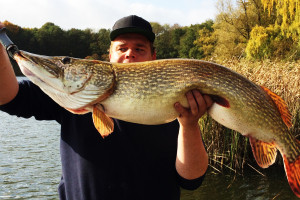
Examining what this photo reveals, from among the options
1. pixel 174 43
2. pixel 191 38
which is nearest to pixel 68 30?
pixel 174 43

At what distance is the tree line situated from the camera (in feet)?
50.4

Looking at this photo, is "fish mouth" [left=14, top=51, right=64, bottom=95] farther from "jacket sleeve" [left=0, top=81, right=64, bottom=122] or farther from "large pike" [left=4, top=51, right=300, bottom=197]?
"jacket sleeve" [left=0, top=81, right=64, bottom=122]

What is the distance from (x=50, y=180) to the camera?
5.88 metres

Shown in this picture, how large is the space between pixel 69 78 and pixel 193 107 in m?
0.73

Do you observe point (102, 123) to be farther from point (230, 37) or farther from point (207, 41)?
point (207, 41)

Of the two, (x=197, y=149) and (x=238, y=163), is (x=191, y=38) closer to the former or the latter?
(x=238, y=163)

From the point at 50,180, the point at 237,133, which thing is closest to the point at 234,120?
the point at 237,133

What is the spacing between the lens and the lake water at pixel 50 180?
16.0 feet

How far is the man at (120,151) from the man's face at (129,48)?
0.53 meters

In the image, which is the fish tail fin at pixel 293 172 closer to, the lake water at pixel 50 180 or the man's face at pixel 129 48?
the man's face at pixel 129 48

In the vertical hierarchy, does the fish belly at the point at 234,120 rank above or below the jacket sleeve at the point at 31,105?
below

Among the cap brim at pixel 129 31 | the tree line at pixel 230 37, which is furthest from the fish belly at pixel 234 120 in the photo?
the tree line at pixel 230 37

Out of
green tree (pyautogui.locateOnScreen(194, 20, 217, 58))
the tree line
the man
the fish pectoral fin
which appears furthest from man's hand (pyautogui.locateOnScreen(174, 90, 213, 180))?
green tree (pyautogui.locateOnScreen(194, 20, 217, 58))

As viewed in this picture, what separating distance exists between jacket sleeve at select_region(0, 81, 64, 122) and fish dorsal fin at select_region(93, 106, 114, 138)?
388mm
